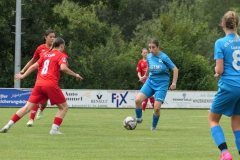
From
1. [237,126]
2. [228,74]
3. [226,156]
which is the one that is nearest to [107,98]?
[237,126]

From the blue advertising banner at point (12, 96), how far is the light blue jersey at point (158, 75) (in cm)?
1467

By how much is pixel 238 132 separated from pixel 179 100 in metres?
21.5

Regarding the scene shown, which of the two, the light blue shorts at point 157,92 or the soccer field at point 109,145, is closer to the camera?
the soccer field at point 109,145

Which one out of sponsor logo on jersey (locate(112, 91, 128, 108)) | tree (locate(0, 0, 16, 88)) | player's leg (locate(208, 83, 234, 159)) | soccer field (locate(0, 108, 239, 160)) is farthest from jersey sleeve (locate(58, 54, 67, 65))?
tree (locate(0, 0, 16, 88))

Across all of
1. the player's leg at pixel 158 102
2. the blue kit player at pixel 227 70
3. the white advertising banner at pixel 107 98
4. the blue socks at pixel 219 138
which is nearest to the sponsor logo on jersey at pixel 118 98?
the white advertising banner at pixel 107 98

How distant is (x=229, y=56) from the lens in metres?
8.18

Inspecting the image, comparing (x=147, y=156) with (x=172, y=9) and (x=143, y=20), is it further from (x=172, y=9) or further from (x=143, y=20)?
(x=143, y=20)

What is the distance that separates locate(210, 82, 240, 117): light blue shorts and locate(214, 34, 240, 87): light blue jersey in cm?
7

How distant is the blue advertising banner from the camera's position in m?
28.7

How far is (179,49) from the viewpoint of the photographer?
3669 cm

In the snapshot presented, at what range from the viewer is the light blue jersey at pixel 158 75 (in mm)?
14492

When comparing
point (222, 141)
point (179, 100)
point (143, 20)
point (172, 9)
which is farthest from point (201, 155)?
point (143, 20)

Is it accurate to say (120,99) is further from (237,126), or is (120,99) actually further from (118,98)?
(237,126)

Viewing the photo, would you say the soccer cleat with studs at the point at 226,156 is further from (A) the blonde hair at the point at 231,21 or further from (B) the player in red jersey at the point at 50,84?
(B) the player in red jersey at the point at 50,84
